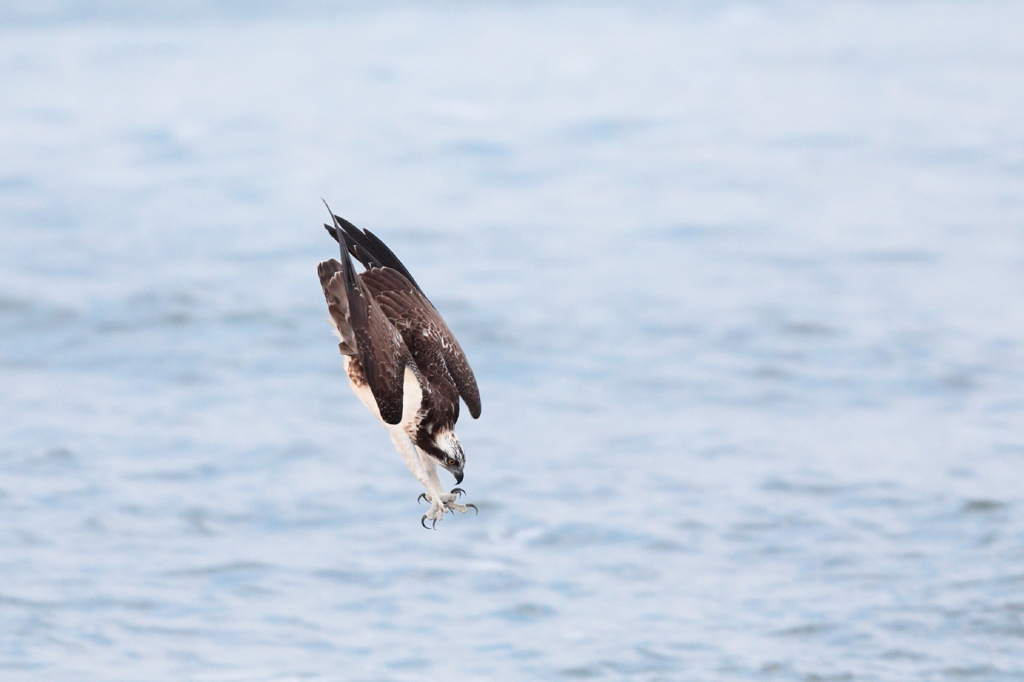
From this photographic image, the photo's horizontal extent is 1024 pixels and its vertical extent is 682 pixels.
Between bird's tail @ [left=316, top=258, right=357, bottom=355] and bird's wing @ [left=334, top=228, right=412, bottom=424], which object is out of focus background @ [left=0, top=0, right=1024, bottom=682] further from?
bird's wing @ [left=334, top=228, right=412, bottom=424]

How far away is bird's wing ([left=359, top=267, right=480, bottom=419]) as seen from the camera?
19.1 ft

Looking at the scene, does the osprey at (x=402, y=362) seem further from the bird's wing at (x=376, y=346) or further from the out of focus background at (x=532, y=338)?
the out of focus background at (x=532, y=338)

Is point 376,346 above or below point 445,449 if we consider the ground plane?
above

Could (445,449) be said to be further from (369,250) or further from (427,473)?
(369,250)

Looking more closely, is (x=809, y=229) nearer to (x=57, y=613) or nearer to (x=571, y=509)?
(x=571, y=509)

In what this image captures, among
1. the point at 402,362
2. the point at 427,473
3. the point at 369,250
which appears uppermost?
the point at 369,250

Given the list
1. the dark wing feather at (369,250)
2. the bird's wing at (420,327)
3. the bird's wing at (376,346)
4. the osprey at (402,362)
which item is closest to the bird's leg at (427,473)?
the osprey at (402,362)

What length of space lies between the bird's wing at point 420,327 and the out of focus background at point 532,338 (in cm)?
722

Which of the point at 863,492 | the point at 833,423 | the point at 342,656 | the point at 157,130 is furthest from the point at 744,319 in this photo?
the point at 157,130

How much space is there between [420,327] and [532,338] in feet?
44.0

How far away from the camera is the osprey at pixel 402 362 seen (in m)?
5.37

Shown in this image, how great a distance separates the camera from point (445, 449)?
5.43m

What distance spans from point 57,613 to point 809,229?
13.3 m

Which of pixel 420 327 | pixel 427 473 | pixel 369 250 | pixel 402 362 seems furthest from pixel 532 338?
pixel 402 362
